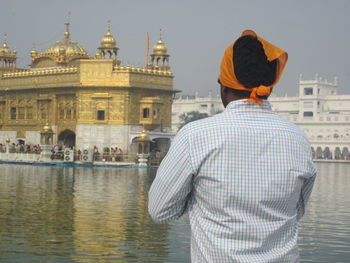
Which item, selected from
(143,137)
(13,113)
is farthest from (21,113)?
(143,137)

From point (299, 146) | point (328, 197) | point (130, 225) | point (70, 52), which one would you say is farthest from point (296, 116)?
point (299, 146)

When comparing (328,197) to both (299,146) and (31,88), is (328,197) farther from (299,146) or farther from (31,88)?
(31,88)

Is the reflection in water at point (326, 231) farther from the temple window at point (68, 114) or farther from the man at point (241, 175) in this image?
the temple window at point (68, 114)

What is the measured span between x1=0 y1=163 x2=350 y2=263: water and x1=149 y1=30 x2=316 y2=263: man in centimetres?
572

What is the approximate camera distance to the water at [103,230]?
8.69m

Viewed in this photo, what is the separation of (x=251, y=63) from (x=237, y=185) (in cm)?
47

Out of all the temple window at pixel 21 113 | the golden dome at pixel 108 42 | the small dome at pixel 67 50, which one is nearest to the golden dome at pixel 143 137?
the golden dome at pixel 108 42

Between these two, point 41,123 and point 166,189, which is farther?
point 41,123

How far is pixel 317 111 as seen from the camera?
332 feet

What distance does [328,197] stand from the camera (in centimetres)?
1914

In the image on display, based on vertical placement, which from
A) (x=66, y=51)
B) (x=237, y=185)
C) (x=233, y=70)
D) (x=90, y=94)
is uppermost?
(x=66, y=51)

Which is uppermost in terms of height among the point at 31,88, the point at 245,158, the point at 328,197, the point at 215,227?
the point at 31,88

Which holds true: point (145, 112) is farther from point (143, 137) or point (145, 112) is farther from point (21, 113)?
point (21, 113)

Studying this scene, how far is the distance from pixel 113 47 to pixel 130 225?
27.9m
